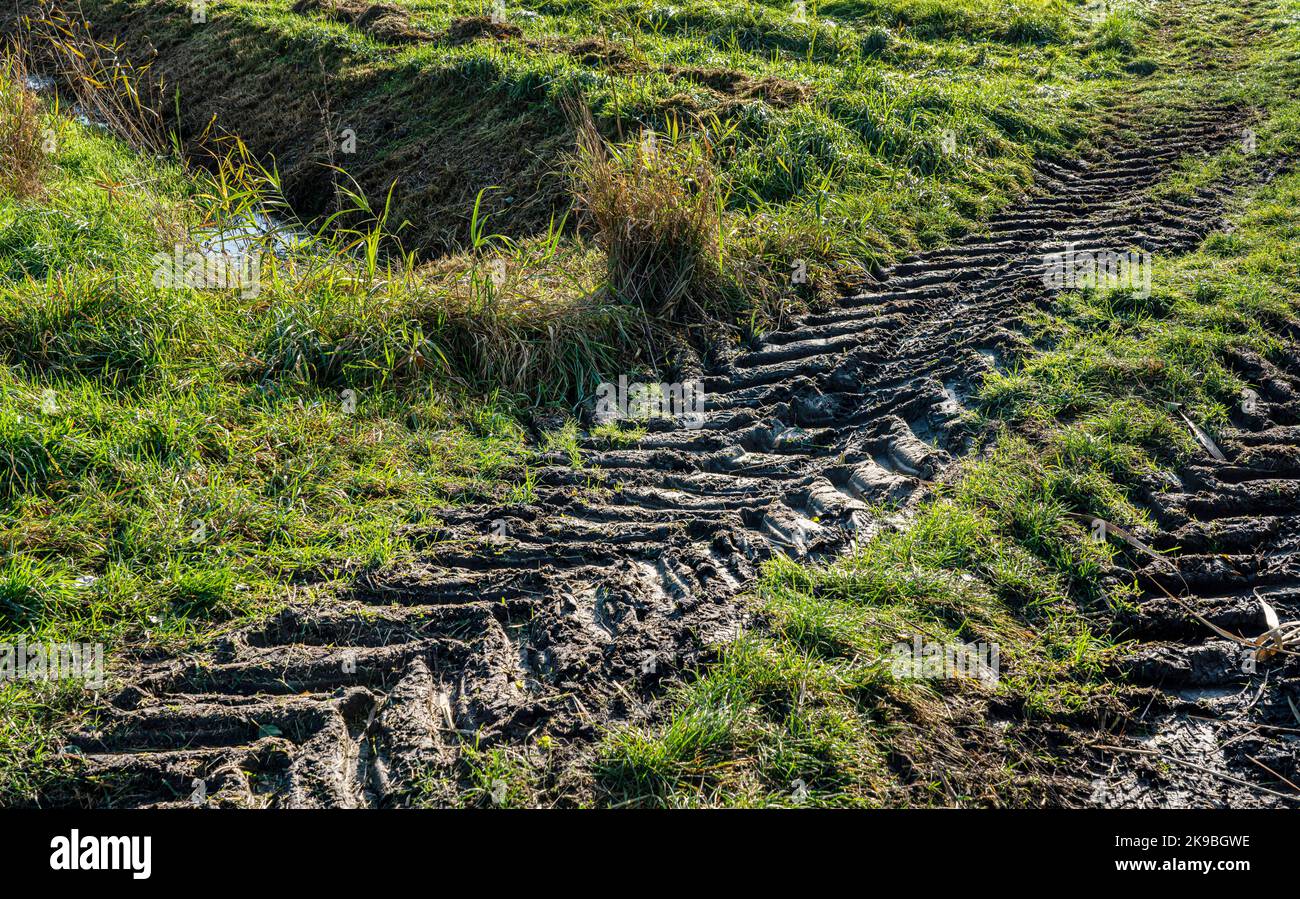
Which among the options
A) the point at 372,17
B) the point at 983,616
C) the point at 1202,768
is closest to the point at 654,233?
the point at 983,616

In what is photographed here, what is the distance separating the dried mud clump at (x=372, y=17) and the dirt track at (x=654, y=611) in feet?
23.7

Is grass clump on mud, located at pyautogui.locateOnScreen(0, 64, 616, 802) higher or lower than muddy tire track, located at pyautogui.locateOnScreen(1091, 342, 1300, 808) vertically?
higher

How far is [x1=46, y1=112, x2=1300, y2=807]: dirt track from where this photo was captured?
9.46ft

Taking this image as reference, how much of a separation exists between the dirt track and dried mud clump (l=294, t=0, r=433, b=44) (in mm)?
7214

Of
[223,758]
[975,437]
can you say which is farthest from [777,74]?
[223,758]

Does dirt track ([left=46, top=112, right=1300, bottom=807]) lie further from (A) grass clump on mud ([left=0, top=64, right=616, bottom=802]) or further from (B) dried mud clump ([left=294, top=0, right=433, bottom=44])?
(B) dried mud clump ([left=294, top=0, right=433, bottom=44])

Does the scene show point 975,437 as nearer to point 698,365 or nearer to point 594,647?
point 698,365

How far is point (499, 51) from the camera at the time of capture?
927 centimetres

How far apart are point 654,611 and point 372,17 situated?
978 cm

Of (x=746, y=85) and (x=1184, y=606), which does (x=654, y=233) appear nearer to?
(x=746, y=85)

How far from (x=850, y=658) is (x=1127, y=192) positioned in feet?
18.3

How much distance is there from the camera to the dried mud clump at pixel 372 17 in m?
10.1

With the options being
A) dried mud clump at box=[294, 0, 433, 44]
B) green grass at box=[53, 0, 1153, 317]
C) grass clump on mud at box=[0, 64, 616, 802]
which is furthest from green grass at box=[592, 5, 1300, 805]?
dried mud clump at box=[294, 0, 433, 44]

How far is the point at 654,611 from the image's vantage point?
345 centimetres
